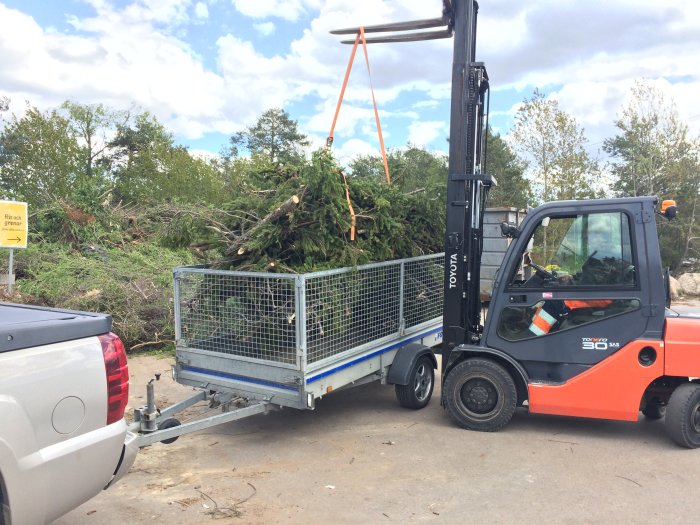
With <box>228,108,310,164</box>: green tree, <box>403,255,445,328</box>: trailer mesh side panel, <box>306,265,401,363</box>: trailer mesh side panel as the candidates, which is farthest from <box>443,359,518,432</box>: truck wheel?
<box>228,108,310,164</box>: green tree

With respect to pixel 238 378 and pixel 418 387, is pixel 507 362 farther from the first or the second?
pixel 238 378

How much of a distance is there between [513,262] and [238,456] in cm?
322

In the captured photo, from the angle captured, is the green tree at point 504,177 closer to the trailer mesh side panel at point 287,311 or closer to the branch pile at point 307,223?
the branch pile at point 307,223

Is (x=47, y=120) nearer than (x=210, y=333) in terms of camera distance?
No

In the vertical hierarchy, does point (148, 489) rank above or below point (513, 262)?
below

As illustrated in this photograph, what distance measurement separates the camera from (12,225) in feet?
33.9

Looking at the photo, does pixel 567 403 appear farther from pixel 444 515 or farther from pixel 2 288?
pixel 2 288

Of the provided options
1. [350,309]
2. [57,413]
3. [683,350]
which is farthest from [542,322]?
[57,413]

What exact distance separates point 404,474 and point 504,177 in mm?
22401

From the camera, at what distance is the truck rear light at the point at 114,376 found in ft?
9.59

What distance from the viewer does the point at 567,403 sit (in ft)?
17.1

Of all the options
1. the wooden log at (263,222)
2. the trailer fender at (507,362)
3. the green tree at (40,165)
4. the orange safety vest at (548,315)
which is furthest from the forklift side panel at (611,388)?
the green tree at (40,165)

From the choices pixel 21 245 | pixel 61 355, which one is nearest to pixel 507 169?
pixel 21 245

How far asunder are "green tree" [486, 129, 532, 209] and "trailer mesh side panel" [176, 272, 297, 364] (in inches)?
747
